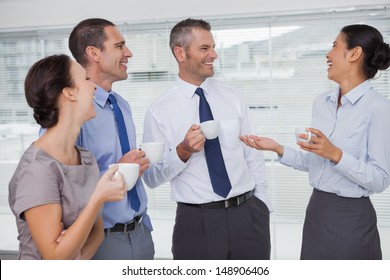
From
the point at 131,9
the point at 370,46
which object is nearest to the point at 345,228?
the point at 370,46

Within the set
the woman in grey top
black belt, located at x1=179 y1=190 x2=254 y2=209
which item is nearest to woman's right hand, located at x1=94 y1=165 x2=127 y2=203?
the woman in grey top

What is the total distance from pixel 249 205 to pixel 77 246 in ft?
3.64

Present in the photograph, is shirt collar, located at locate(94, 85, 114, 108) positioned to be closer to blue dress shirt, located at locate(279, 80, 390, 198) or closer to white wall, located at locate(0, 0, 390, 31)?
blue dress shirt, located at locate(279, 80, 390, 198)

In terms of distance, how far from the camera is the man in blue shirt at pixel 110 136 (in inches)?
72.2

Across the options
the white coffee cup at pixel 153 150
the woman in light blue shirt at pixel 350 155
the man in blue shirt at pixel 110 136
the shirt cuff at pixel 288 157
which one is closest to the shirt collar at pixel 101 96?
the man in blue shirt at pixel 110 136

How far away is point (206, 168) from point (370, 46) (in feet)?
3.09

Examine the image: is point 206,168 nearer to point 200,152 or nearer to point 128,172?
point 200,152

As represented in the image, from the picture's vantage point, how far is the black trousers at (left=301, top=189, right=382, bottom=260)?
197 cm

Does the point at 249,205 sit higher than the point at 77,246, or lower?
lower

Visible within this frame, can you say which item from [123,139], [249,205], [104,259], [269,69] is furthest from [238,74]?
[104,259]

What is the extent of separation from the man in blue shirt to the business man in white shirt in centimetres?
25

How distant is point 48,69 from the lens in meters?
1.41
